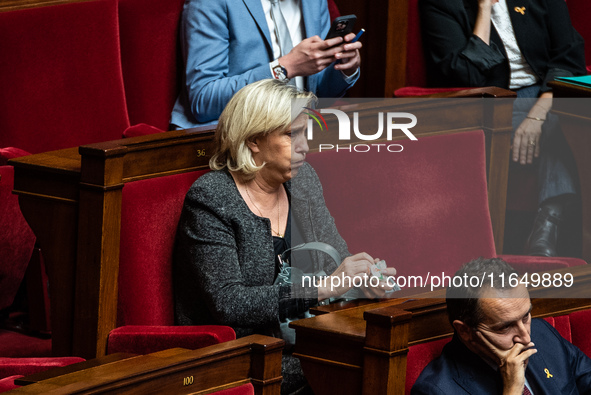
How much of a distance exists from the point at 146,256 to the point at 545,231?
0.77m

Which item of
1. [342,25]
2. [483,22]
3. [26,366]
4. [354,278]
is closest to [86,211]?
[26,366]

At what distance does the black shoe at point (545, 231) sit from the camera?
155 cm

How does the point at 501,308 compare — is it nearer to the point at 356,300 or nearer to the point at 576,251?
the point at 356,300

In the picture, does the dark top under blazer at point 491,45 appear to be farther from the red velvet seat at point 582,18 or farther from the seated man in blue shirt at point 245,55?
the seated man in blue shirt at point 245,55

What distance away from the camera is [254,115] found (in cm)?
109

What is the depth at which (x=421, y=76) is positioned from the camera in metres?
1.79

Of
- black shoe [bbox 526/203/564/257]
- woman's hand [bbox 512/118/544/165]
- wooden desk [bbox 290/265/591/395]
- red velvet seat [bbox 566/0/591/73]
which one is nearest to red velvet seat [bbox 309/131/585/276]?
wooden desk [bbox 290/265/591/395]

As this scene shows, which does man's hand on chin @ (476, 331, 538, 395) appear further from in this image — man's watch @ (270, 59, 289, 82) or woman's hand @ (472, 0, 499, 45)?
woman's hand @ (472, 0, 499, 45)

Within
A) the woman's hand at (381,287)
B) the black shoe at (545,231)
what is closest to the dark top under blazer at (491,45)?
the black shoe at (545,231)

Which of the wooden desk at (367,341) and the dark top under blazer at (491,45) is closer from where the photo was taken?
the wooden desk at (367,341)

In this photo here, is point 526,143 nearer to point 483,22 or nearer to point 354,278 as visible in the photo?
point 483,22

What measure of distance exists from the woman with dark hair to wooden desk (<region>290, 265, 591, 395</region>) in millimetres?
656

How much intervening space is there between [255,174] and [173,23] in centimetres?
49

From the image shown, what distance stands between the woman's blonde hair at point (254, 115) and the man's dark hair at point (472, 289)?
11.6 inches
